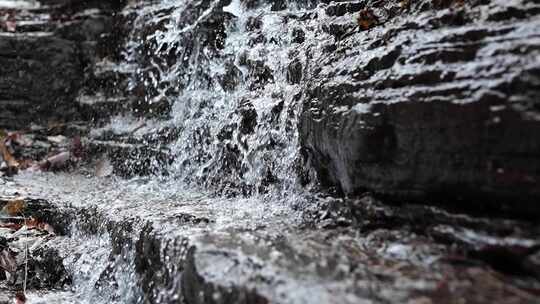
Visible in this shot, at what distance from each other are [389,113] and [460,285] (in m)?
0.91

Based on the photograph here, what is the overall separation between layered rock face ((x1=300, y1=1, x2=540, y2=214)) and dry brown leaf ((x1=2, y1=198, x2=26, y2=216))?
330cm

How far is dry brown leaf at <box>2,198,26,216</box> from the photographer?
482 cm

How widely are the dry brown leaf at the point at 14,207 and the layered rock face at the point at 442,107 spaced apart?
330 centimetres

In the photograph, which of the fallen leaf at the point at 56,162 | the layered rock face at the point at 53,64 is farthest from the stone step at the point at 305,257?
the layered rock face at the point at 53,64

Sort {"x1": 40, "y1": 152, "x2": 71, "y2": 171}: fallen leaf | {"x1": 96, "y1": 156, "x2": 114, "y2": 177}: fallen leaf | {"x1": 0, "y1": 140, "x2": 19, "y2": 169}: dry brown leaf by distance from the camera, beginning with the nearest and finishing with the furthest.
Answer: {"x1": 96, "y1": 156, "x2": 114, "y2": 177}: fallen leaf, {"x1": 0, "y1": 140, "x2": 19, "y2": 169}: dry brown leaf, {"x1": 40, "y1": 152, "x2": 71, "y2": 171}: fallen leaf

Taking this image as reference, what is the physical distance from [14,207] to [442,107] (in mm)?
4222

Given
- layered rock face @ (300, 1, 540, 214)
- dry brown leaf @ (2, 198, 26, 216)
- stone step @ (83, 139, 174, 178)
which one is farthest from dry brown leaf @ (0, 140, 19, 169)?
layered rock face @ (300, 1, 540, 214)

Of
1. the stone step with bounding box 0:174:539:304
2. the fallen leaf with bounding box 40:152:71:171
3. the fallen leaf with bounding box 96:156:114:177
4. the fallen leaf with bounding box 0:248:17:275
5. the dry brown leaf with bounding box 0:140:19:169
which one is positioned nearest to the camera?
the stone step with bounding box 0:174:539:304

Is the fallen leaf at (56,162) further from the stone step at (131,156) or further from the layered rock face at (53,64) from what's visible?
the layered rock face at (53,64)

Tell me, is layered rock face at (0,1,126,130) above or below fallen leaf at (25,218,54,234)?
above

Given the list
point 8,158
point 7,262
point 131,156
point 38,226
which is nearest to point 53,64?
point 8,158

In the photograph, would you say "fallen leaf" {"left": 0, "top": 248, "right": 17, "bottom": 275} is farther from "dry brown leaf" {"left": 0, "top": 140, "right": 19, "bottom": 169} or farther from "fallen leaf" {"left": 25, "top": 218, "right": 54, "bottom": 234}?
"dry brown leaf" {"left": 0, "top": 140, "right": 19, "bottom": 169}

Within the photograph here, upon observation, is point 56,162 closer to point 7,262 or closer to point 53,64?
point 53,64

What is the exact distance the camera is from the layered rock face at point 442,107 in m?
2.02
